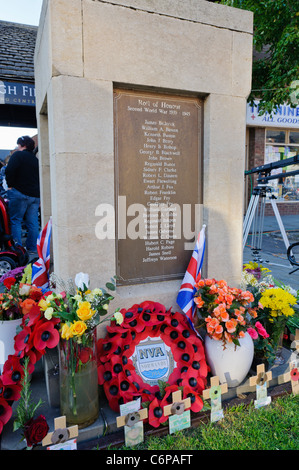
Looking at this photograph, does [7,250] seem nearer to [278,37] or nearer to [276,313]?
[276,313]

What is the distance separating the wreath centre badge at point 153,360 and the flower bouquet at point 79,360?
39 centimetres

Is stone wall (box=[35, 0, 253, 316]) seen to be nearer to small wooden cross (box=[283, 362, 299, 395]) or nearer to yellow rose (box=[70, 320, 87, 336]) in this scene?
yellow rose (box=[70, 320, 87, 336])

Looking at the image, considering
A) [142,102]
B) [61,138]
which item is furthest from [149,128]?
[61,138]

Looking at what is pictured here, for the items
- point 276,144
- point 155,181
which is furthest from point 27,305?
point 276,144

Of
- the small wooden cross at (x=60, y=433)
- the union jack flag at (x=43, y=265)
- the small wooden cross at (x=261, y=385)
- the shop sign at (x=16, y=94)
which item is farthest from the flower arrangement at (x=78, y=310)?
the shop sign at (x=16, y=94)

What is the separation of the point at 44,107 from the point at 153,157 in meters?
1.24

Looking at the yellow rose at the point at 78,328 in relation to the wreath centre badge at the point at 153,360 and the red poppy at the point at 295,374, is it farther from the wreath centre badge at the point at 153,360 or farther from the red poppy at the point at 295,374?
the red poppy at the point at 295,374

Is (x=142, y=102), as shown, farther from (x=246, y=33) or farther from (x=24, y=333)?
(x=24, y=333)

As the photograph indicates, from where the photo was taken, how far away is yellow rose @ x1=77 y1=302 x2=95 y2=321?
1.99m

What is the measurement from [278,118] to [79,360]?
13888 millimetres

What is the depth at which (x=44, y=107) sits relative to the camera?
126 inches

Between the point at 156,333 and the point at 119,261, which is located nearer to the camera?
the point at 156,333

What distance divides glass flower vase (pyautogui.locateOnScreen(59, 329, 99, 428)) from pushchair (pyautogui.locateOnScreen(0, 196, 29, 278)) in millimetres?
3616
